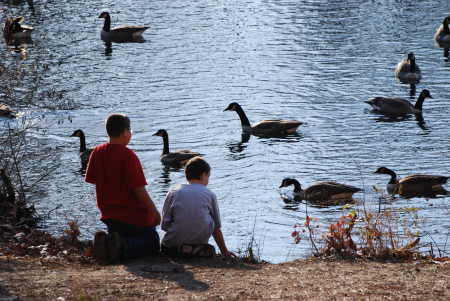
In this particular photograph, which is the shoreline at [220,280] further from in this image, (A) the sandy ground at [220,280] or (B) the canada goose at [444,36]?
(B) the canada goose at [444,36]

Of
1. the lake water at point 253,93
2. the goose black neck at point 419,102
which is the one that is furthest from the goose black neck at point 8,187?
the goose black neck at point 419,102

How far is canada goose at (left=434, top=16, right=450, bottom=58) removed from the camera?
30766mm

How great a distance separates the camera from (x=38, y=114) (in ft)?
73.6

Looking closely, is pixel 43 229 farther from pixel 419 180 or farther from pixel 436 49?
pixel 436 49

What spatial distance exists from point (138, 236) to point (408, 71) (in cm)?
1703

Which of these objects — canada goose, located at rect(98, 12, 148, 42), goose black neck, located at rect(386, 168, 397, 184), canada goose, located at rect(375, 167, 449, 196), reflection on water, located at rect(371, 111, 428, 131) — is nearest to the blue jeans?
canada goose, located at rect(375, 167, 449, 196)

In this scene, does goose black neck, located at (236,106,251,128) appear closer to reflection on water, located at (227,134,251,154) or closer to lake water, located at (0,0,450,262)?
lake water, located at (0,0,450,262)

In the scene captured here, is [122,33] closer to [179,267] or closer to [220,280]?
[179,267]

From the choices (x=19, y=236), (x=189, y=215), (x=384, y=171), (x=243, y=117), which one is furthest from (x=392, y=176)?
(x=19, y=236)

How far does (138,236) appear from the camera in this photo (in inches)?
410

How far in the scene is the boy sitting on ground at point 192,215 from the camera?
10281 millimetres

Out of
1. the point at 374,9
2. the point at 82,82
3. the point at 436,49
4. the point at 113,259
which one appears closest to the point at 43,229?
the point at 113,259

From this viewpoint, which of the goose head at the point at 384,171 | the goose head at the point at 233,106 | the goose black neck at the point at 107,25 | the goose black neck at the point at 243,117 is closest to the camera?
the goose head at the point at 384,171

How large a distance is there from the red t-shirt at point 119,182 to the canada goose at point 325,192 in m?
6.63
